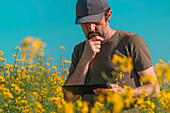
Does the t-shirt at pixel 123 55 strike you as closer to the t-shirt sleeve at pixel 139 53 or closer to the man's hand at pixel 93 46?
the t-shirt sleeve at pixel 139 53

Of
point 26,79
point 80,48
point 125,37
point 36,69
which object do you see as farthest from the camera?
point 36,69

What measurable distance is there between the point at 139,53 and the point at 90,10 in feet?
1.86

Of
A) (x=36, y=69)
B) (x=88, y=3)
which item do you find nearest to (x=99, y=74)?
(x=88, y=3)

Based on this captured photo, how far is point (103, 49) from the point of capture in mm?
2400

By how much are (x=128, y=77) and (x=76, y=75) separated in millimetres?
484

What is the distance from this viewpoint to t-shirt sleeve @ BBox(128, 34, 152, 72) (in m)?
2.18

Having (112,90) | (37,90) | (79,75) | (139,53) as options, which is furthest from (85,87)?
(37,90)

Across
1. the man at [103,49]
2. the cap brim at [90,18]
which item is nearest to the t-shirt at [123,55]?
the man at [103,49]

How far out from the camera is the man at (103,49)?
2179 mm

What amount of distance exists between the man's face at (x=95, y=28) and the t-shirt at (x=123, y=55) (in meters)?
0.15

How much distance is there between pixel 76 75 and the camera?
7.89ft

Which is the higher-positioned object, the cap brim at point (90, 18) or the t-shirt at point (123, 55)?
the cap brim at point (90, 18)

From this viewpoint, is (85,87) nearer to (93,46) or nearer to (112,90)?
(112,90)

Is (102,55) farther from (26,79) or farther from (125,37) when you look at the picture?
(26,79)
